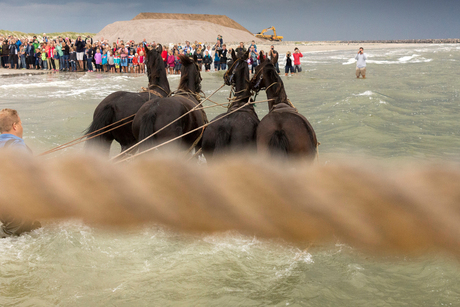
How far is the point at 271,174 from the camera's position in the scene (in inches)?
32.1

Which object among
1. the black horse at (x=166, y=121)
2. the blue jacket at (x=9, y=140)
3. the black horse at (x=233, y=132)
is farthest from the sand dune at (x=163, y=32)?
the blue jacket at (x=9, y=140)

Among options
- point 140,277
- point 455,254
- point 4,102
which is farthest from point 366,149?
point 4,102

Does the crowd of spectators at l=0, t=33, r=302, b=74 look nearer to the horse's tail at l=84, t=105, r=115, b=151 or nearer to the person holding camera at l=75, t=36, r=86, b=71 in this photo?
the person holding camera at l=75, t=36, r=86, b=71

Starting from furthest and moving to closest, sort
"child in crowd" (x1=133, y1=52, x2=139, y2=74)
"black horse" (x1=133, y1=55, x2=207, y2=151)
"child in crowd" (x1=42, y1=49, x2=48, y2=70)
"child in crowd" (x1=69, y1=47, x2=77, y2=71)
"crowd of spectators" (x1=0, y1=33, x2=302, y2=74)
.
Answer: "child in crowd" (x1=42, y1=49, x2=48, y2=70) → "child in crowd" (x1=133, y1=52, x2=139, y2=74) → "child in crowd" (x1=69, y1=47, x2=77, y2=71) → "crowd of spectators" (x1=0, y1=33, x2=302, y2=74) → "black horse" (x1=133, y1=55, x2=207, y2=151)

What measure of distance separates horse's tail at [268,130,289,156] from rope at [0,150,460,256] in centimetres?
402

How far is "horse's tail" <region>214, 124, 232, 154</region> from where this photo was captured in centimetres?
547

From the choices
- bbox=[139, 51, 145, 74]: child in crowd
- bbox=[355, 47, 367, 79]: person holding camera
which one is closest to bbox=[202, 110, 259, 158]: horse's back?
bbox=[355, 47, 367, 79]: person holding camera

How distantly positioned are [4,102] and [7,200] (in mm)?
15888

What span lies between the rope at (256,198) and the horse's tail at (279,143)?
13.2 feet

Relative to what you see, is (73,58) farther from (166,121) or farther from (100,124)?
(166,121)

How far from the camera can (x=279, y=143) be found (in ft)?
16.1

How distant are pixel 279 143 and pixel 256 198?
416 centimetres

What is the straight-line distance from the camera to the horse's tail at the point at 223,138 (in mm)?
5469

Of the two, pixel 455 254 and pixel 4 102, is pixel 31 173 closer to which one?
pixel 455 254
